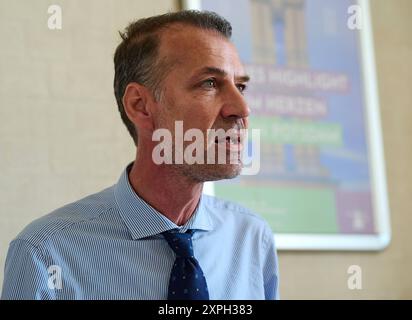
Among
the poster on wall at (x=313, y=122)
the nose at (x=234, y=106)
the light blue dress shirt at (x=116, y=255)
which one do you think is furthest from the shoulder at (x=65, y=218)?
the poster on wall at (x=313, y=122)

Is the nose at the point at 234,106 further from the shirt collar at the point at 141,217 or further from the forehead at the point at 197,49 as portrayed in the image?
the shirt collar at the point at 141,217

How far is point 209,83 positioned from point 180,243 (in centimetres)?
26

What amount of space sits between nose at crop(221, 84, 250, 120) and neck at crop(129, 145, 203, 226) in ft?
0.42

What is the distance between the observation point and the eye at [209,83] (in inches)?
43.9

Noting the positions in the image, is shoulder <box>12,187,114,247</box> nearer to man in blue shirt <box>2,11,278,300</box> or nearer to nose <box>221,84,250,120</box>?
man in blue shirt <box>2,11,278,300</box>

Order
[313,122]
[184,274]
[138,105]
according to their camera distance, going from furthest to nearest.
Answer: [313,122]
[138,105]
[184,274]

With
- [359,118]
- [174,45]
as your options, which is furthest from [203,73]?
[359,118]

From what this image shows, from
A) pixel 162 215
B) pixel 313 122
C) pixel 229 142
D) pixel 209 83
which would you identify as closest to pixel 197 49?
pixel 209 83

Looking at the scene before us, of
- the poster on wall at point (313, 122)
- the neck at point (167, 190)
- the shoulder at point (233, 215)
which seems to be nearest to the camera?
the neck at point (167, 190)

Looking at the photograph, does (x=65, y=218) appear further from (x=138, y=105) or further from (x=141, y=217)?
(x=138, y=105)

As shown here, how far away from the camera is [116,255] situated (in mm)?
1071

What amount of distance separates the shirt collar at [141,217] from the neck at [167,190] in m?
0.02

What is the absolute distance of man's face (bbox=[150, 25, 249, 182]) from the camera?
110 centimetres
